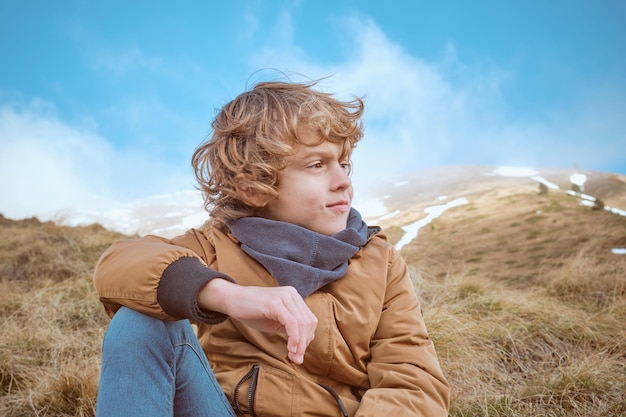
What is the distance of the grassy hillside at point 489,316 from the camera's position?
225cm

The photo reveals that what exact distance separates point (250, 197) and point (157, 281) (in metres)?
0.57

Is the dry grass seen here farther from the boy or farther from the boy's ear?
the boy's ear

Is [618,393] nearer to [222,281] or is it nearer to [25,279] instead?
[222,281]

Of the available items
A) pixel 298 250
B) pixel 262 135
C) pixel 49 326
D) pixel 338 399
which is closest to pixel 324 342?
pixel 338 399

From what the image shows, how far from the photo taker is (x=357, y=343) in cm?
142

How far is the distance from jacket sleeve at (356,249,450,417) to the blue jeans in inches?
17.3

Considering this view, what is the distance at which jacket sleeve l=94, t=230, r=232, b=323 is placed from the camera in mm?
1146

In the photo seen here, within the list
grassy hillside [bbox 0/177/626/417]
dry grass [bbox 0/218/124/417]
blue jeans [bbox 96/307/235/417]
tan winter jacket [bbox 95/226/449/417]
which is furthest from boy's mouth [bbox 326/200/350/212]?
dry grass [bbox 0/218/124/417]

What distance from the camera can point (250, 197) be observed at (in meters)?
1.68

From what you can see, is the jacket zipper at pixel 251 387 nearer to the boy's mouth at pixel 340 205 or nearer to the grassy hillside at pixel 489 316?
the boy's mouth at pixel 340 205

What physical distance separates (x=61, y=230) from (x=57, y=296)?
4.94 m

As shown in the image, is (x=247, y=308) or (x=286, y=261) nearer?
(x=247, y=308)

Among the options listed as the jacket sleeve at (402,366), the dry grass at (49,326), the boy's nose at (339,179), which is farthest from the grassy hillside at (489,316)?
the boy's nose at (339,179)

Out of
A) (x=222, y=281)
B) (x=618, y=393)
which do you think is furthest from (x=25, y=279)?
(x=618, y=393)
